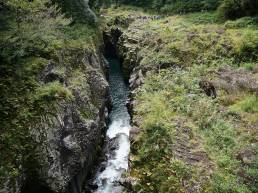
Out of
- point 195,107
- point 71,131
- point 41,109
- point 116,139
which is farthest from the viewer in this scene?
point 116,139

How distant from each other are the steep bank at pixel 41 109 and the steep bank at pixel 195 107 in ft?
12.6

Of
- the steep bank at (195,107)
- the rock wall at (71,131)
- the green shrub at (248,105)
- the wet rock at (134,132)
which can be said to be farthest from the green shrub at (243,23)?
the wet rock at (134,132)

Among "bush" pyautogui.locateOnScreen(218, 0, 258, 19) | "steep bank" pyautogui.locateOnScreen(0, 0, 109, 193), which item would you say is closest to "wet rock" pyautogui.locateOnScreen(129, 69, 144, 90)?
"steep bank" pyautogui.locateOnScreen(0, 0, 109, 193)

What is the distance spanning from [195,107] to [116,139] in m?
8.72

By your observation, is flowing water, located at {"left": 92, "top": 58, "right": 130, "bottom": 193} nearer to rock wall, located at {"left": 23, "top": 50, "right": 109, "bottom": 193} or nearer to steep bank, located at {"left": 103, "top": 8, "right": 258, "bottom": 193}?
rock wall, located at {"left": 23, "top": 50, "right": 109, "bottom": 193}

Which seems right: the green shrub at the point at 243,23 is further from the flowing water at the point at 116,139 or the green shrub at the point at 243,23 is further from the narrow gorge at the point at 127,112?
the flowing water at the point at 116,139

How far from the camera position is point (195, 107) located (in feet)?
92.5

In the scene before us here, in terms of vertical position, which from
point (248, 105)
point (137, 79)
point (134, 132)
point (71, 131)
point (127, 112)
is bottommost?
point (127, 112)

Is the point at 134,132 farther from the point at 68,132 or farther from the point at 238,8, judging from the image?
the point at 238,8

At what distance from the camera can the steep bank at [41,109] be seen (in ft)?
68.7

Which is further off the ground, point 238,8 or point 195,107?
point 238,8

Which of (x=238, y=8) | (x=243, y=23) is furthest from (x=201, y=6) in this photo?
(x=243, y=23)

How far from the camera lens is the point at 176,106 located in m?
28.9

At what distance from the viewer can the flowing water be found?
91.2ft
